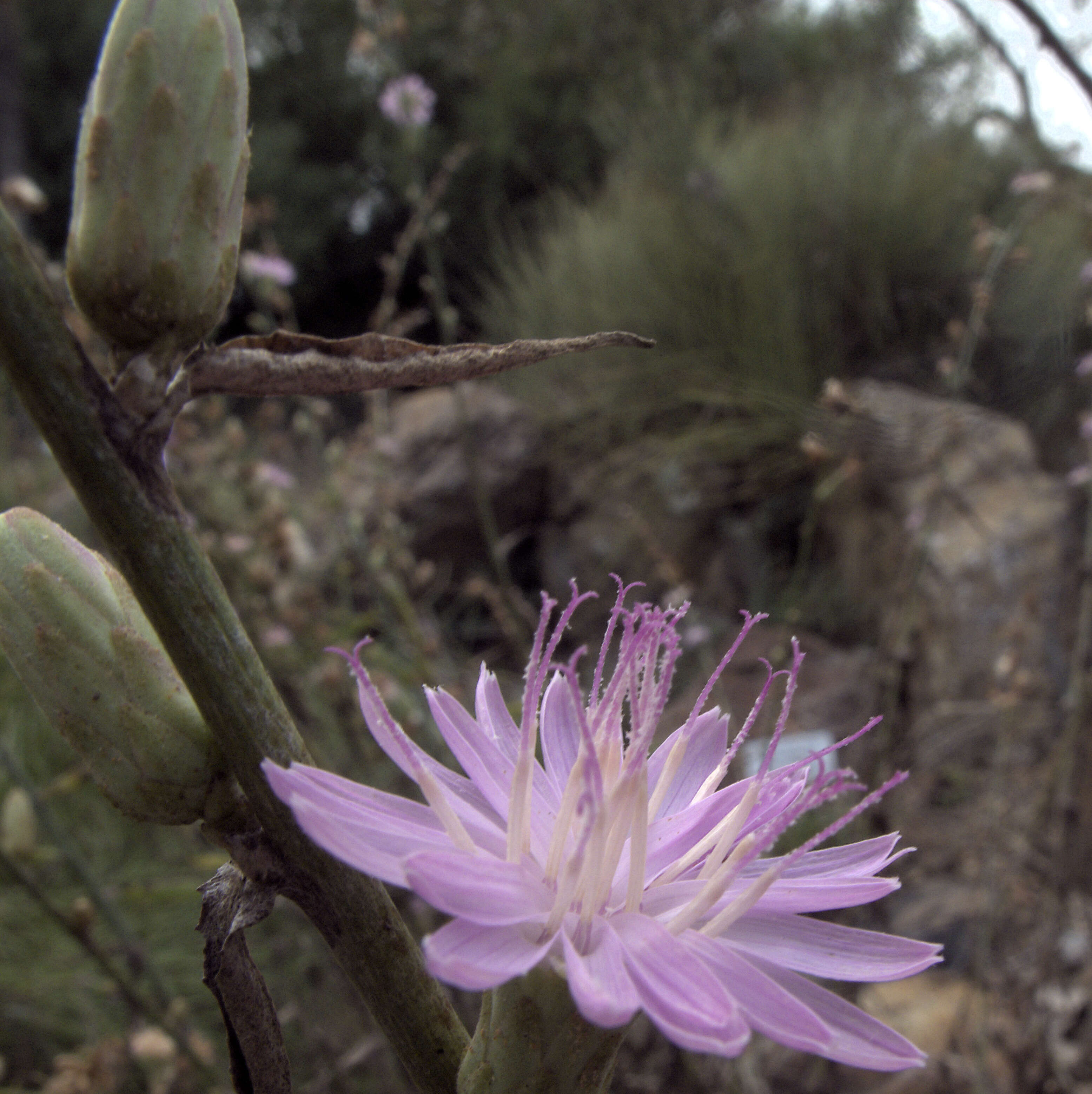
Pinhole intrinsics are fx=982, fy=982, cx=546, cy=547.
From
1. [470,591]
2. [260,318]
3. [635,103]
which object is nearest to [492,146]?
[635,103]

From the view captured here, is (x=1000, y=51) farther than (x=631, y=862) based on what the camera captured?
Yes

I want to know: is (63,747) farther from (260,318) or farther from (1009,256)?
(1009,256)

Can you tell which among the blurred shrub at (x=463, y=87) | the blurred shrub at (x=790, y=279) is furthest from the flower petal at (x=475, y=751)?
the blurred shrub at (x=463, y=87)

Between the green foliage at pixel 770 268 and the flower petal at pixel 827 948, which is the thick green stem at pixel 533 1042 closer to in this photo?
the flower petal at pixel 827 948

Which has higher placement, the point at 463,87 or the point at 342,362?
the point at 342,362

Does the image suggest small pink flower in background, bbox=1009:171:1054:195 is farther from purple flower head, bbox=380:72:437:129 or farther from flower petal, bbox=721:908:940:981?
flower petal, bbox=721:908:940:981

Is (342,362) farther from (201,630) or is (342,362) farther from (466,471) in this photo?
(466,471)

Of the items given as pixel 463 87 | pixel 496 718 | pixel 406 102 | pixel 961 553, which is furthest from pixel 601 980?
pixel 463 87
